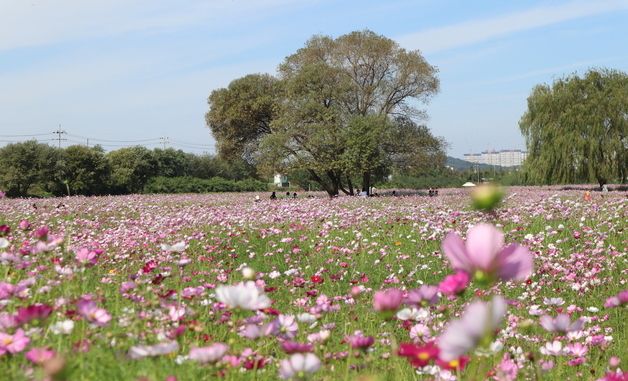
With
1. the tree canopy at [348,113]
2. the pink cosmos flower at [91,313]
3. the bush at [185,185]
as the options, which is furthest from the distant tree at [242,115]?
the pink cosmos flower at [91,313]

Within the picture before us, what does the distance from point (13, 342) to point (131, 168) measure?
191 ft

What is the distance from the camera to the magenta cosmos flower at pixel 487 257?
3.30 ft

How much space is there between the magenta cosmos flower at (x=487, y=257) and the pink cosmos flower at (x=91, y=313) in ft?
4.68

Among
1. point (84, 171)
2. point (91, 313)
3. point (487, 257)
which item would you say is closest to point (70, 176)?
point (84, 171)

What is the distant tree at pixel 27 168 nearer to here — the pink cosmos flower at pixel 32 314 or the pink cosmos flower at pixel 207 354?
the pink cosmos flower at pixel 32 314

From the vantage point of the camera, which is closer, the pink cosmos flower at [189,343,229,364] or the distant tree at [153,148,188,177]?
the pink cosmos flower at [189,343,229,364]

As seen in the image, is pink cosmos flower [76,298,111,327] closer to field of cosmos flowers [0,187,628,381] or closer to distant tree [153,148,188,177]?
field of cosmos flowers [0,187,628,381]

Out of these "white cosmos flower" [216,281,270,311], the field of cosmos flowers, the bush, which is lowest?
the field of cosmos flowers

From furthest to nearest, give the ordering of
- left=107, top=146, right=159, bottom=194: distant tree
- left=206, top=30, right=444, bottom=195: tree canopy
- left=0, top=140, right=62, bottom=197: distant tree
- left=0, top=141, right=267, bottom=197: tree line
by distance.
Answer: left=107, top=146, right=159, bottom=194: distant tree < left=0, top=141, right=267, bottom=197: tree line < left=0, top=140, right=62, bottom=197: distant tree < left=206, top=30, right=444, bottom=195: tree canopy

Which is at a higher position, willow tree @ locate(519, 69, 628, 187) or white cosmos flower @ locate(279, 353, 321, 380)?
willow tree @ locate(519, 69, 628, 187)

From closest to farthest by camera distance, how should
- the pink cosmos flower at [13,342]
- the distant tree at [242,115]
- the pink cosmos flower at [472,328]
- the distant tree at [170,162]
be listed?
1. the pink cosmos flower at [472,328]
2. the pink cosmos flower at [13,342]
3. the distant tree at [242,115]
4. the distant tree at [170,162]

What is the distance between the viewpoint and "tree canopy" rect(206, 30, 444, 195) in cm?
2958

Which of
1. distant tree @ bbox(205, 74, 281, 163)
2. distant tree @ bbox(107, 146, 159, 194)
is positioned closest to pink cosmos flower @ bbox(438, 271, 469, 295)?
distant tree @ bbox(205, 74, 281, 163)

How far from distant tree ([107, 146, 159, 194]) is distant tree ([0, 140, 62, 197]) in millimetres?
4748
